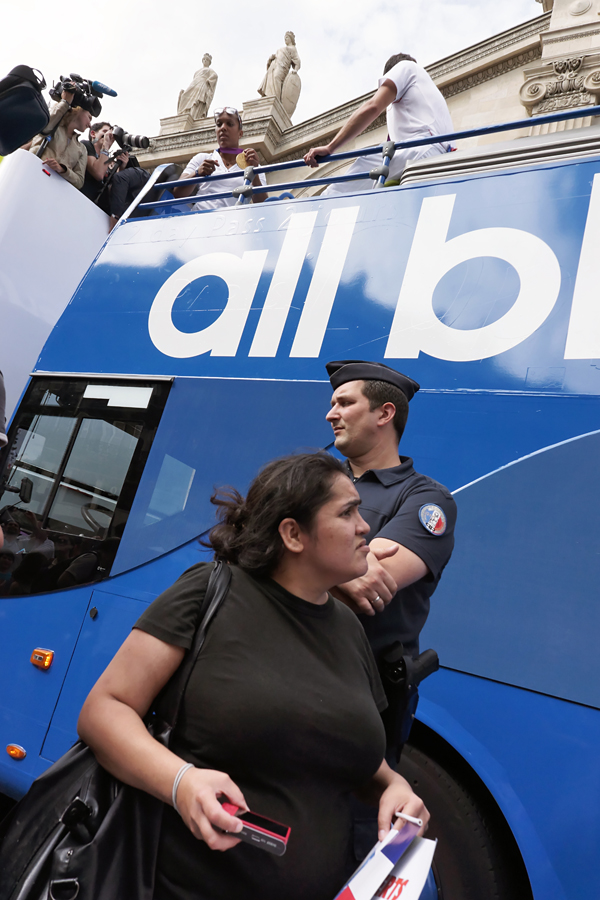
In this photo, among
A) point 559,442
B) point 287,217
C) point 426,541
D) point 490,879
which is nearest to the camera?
point 426,541

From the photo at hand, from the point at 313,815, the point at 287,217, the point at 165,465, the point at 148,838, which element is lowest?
the point at 148,838

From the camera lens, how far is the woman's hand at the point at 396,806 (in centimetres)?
131

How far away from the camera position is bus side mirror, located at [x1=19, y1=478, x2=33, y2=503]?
12.5 ft

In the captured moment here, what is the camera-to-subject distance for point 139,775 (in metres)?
1.17

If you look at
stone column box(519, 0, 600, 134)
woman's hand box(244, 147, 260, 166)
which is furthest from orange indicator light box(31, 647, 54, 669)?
stone column box(519, 0, 600, 134)

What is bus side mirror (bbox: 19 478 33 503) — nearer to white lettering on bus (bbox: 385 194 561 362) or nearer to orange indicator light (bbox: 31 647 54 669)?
orange indicator light (bbox: 31 647 54 669)

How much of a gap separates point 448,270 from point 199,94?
653 inches

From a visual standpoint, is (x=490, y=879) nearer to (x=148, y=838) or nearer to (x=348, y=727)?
(x=348, y=727)

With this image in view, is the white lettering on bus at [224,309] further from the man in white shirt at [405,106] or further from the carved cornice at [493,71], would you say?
the carved cornice at [493,71]

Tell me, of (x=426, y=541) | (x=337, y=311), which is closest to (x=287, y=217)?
(x=337, y=311)

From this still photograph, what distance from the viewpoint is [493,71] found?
429 inches

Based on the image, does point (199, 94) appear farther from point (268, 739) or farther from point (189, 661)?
point (268, 739)

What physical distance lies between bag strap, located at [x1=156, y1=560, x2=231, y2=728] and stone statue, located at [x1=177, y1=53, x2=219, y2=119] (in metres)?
17.9

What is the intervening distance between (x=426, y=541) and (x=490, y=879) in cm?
137
